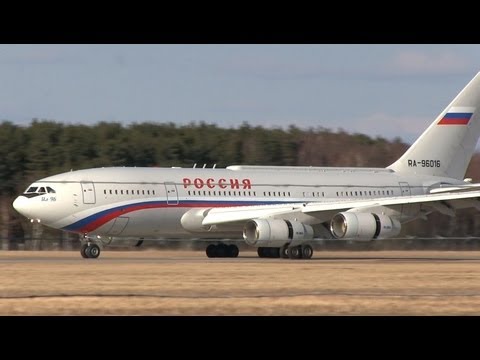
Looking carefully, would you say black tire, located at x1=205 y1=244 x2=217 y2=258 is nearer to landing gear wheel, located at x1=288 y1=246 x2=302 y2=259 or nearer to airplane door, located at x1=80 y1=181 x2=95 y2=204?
landing gear wheel, located at x1=288 y1=246 x2=302 y2=259

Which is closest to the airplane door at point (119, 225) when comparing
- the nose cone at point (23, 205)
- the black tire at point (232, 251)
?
the nose cone at point (23, 205)

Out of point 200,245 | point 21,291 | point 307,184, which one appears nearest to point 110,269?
point 21,291

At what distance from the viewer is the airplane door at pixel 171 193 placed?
4934cm

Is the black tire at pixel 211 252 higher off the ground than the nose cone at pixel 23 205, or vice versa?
the nose cone at pixel 23 205

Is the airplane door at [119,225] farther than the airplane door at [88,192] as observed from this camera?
Yes

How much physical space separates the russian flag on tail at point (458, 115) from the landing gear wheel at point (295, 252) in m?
12.5

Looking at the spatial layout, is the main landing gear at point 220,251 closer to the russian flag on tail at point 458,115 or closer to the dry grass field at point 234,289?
the dry grass field at point 234,289

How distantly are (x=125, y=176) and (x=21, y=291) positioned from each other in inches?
854

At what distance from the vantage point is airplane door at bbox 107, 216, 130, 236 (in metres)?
48.2

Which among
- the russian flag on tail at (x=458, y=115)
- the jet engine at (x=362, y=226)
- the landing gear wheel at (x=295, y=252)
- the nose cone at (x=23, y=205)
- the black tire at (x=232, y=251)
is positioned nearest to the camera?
the nose cone at (x=23, y=205)

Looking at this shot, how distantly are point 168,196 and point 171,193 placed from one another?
0.71 ft

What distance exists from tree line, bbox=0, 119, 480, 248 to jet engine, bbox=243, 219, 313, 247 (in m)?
26.0
